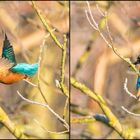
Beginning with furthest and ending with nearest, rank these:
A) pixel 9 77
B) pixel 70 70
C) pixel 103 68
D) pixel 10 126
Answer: pixel 103 68 → pixel 70 70 → pixel 10 126 → pixel 9 77

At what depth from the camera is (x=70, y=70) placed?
2.16 m

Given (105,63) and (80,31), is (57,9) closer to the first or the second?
(80,31)

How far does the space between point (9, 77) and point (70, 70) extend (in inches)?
22.5

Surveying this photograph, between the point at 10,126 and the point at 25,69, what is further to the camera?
the point at 10,126

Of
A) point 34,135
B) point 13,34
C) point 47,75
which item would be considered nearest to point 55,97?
point 47,75

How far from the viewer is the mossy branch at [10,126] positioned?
5.48 feet

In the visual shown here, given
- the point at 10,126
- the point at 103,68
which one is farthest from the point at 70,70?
the point at 10,126

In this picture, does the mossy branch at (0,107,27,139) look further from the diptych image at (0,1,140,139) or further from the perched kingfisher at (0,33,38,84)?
the perched kingfisher at (0,33,38,84)

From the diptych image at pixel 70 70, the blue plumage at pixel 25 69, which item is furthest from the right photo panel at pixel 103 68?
the blue plumage at pixel 25 69

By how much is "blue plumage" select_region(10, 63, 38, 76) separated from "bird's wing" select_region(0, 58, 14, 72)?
0.01 metres

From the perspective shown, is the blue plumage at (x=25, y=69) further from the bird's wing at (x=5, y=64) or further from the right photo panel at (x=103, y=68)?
the right photo panel at (x=103, y=68)

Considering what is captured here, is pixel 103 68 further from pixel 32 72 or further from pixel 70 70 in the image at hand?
pixel 32 72

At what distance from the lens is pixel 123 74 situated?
2.07m

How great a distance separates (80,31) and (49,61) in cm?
19
